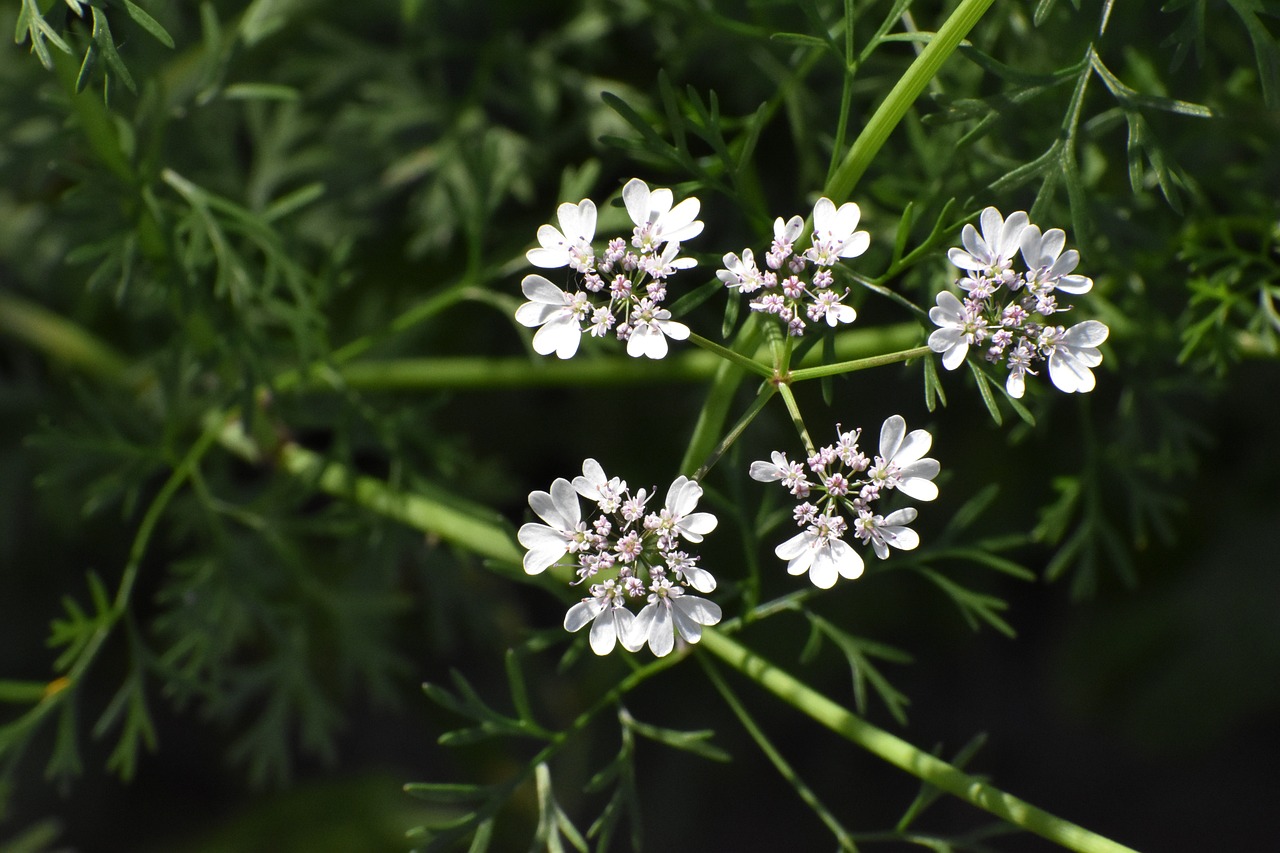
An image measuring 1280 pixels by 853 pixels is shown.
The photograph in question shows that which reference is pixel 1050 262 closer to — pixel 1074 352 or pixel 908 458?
pixel 1074 352

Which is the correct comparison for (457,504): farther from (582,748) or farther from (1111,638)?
(1111,638)

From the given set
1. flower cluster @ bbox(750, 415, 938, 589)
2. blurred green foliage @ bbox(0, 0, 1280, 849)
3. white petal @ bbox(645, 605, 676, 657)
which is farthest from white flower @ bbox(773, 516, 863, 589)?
blurred green foliage @ bbox(0, 0, 1280, 849)

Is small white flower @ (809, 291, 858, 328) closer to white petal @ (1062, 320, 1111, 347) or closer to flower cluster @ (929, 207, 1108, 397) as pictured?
flower cluster @ (929, 207, 1108, 397)

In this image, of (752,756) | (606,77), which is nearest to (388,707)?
(752,756)

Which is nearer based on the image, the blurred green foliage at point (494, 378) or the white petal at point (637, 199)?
the white petal at point (637, 199)

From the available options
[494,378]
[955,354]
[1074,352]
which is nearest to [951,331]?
[955,354]

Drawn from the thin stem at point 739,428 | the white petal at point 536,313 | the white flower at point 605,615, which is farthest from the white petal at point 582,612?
the white petal at point 536,313

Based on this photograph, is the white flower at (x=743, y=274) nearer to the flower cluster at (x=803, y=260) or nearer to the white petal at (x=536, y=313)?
the flower cluster at (x=803, y=260)
